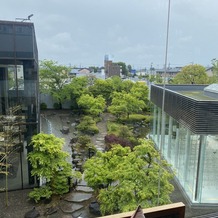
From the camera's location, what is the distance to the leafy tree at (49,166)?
22.2 feet

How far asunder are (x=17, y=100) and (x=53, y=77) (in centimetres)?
1239

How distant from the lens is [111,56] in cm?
5584

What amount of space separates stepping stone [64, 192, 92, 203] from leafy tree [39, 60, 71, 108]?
1252 cm

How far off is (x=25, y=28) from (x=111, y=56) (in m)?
49.7

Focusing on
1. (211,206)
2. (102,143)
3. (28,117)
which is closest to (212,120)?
(211,206)

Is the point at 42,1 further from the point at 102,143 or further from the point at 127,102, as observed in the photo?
the point at 127,102

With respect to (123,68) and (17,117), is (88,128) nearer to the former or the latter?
(17,117)

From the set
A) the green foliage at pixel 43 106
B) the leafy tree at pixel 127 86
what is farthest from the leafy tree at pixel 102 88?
the green foliage at pixel 43 106

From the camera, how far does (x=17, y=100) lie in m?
7.42

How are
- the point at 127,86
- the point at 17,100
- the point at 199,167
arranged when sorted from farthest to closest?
the point at 127,86, the point at 17,100, the point at 199,167

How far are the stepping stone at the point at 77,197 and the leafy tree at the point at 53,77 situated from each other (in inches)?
493

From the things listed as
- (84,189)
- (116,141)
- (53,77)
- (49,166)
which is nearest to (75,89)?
(53,77)

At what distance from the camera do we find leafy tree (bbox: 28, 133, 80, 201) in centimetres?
678

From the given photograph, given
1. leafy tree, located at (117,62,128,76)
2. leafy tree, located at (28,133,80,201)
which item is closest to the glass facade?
leafy tree, located at (28,133,80,201)
